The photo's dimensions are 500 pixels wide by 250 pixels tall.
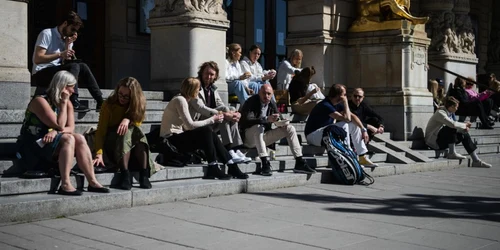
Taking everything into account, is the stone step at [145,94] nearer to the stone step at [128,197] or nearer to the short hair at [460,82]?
the stone step at [128,197]

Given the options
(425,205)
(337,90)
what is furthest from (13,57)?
(425,205)

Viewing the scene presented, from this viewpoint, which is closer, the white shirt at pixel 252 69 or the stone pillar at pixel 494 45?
the white shirt at pixel 252 69

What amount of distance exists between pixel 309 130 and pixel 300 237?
16.2 feet

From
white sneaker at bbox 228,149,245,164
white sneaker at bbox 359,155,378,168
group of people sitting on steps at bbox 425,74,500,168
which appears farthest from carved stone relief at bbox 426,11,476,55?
white sneaker at bbox 228,149,245,164

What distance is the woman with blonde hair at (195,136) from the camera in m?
9.88

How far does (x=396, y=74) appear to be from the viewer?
53.9 ft

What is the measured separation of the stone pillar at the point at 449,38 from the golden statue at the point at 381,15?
448 cm

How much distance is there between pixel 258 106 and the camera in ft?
36.6

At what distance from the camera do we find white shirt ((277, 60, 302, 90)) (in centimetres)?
1500

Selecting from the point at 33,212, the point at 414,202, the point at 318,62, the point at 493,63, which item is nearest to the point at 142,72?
the point at 318,62

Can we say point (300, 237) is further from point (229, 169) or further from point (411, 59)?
point (411, 59)

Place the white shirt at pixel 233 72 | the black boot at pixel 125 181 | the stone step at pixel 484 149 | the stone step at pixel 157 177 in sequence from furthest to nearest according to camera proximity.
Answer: the stone step at pixel 484 149
the white shirt at pixel 233 72
the black boot at pixel 125 181
the stone step at pixel 157 177

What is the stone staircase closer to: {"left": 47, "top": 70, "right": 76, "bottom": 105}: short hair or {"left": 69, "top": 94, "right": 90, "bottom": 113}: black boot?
{"left": 69, "top": 94, "right": 90, "bottom": 113}: black boot

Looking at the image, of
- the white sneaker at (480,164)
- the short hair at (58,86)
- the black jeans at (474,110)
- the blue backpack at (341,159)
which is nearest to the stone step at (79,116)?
the short hair at (58,86)
